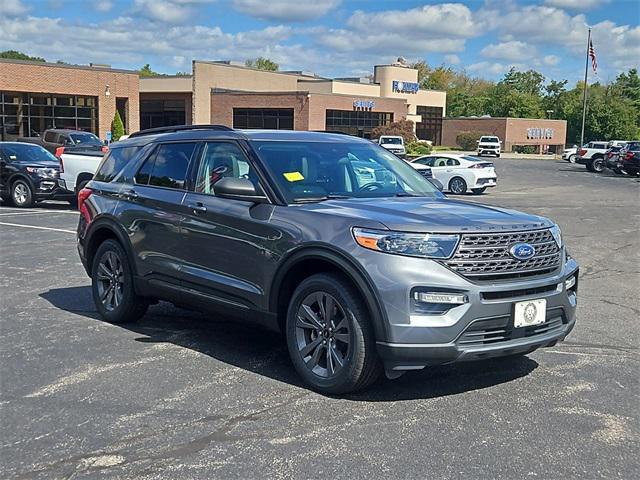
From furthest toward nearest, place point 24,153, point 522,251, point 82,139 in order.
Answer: point 82,139 → point 24,153 → point 522,251

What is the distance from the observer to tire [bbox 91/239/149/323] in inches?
275

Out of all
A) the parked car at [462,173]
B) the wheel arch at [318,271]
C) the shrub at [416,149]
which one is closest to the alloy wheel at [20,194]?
the parked car at [462,173]

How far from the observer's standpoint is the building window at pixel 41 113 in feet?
152

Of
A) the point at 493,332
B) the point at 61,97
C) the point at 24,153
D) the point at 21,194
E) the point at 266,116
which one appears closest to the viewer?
the point at 493,332

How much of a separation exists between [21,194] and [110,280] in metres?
13.0

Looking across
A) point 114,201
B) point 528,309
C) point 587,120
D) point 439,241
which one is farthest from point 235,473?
point 587,120

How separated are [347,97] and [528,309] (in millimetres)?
63933

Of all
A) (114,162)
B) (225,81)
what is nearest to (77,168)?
(114,162)

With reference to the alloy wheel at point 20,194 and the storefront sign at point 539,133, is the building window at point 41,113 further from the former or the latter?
the storefront sign at point 539,133

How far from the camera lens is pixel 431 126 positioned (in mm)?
92750

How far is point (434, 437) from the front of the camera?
443cm

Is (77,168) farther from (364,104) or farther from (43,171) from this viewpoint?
(364,104)

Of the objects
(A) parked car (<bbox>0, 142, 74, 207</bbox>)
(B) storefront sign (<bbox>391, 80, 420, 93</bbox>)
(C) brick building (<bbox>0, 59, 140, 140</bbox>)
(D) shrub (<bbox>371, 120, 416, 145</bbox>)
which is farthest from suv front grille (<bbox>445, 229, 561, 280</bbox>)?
(B) storefront sign (<bbox>391, 80, 420, 93</bbox>)

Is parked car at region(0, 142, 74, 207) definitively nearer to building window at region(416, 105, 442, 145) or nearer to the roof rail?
the roof rail
